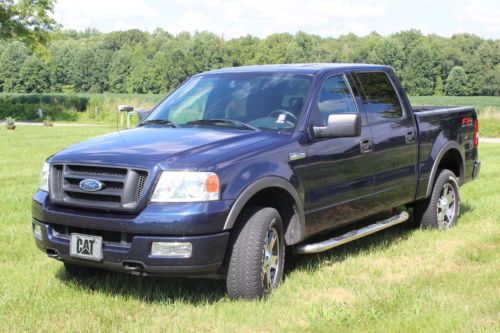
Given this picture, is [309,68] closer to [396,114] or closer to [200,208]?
[396,114]

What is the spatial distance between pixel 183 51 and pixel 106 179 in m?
98.3

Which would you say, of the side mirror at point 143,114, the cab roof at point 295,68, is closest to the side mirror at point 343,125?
the cab roof at point 295,68

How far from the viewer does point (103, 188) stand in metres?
4.81

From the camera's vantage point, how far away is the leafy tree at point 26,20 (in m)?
41.9

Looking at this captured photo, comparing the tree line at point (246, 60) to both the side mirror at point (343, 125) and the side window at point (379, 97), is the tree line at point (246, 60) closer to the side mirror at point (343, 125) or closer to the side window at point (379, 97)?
the side window at point (379, 97)

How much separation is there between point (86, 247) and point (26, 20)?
41.0 metres

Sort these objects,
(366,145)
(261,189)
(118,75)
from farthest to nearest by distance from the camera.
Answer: (118,75), (366,145), (261,189)

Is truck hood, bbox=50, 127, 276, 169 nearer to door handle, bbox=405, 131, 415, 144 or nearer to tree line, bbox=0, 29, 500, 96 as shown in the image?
door handle, bbox=405, 131, 415, 144

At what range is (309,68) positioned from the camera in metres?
6.32

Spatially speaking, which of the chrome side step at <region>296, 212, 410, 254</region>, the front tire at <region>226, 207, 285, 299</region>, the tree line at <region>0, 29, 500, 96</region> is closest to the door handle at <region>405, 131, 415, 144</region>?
the chrome side step at <region>296, 212, 410, 254</region>

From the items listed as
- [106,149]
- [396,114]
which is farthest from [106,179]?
[396,114]

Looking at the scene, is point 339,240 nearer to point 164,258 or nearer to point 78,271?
point 164,258

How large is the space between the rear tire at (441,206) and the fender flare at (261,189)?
2.61m

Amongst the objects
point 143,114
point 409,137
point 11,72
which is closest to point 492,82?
point 11,72
